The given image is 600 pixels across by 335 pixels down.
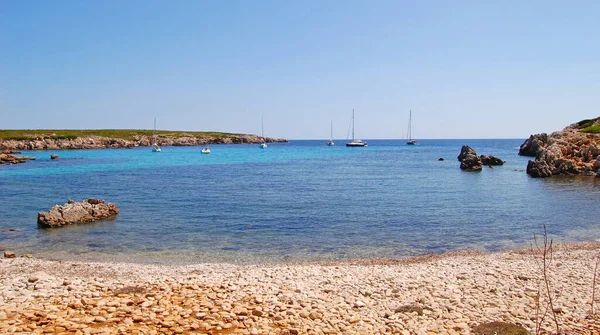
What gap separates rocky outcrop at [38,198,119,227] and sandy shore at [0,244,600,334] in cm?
1085

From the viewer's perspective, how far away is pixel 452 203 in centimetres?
A: 3866

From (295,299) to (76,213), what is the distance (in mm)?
23083

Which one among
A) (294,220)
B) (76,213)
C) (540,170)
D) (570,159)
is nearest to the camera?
(76,213)

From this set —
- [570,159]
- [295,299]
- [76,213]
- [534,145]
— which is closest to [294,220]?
[76,213]

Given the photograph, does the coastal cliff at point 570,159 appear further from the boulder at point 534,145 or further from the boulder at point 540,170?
the boulder at point 534,145

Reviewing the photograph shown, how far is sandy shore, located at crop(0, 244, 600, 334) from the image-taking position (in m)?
10.9

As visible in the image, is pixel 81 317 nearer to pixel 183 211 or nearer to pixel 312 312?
pixel 312 312

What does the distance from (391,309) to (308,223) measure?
56.0ft

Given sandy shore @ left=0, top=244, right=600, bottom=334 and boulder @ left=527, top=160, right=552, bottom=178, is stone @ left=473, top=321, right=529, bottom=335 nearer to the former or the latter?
sandy shore @ left=0, top=244, right=600, bottom=334

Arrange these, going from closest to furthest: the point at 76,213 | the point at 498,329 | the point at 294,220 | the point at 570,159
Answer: the point at 498,329
the point at 76,213
the point at 294,220
the point at 570,159

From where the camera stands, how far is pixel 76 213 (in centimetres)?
2986

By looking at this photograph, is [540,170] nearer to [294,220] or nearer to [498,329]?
[294,220]

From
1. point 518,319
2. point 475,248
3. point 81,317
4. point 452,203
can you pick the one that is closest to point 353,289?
point 518,319

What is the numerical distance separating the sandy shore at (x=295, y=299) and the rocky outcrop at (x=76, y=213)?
35.6ft
